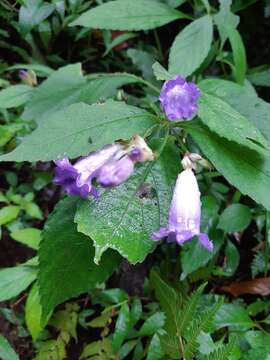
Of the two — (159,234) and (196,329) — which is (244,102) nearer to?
(159,234)

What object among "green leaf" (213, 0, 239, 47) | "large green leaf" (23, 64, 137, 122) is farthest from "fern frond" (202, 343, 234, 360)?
"green leaf" (213, 0, 239, 47)

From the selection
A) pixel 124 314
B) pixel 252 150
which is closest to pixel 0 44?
pixel 124 314

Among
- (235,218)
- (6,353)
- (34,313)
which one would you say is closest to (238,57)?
(235,218)

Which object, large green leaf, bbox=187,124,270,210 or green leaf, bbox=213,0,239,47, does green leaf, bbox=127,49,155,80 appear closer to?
green leaf, bbox=213,0,239,47

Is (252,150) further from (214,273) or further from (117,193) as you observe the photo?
(214,273)

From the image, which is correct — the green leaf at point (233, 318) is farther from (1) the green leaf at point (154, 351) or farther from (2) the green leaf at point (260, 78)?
(2) the green leaf at point (260, 78)

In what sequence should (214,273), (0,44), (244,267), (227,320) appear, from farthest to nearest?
(0,44)
(244,267)
(214,273)
(227,320)
